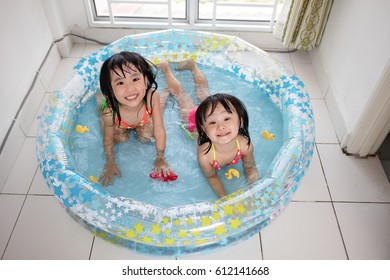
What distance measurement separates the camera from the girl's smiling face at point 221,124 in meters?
1.78

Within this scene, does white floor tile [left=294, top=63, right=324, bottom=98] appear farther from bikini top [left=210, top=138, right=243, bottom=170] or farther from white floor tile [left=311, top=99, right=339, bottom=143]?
bikini top [left=210, top=138, right=243, bottom=170]

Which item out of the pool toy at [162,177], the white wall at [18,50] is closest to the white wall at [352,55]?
the pool toy at [162,177]

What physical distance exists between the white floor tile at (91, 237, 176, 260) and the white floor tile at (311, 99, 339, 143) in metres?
1.30

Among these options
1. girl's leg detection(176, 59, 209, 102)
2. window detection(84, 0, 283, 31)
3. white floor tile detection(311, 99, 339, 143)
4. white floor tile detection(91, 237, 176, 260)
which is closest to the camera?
white floor tile detection(91, 237, 176, 260)

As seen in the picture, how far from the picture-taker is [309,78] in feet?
9.46

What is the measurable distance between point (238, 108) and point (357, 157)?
100 cm

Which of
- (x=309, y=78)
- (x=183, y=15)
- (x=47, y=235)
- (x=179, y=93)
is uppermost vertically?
(x=183, y=15)

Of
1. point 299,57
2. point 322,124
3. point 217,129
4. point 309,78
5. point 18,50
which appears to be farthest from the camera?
point 299,57

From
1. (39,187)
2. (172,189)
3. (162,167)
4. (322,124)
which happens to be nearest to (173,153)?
(162,167)

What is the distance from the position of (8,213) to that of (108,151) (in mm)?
642

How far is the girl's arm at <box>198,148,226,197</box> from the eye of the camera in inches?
79.6

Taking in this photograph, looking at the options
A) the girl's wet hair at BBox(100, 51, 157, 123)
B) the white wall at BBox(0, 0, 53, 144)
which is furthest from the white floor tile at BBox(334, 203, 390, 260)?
the white wall at BBox(0, 0, 53, 144)

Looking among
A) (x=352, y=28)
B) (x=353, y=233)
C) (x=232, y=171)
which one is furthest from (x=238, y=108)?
(x=352, y=28)

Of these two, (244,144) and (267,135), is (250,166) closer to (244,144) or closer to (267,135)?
(244,144)
